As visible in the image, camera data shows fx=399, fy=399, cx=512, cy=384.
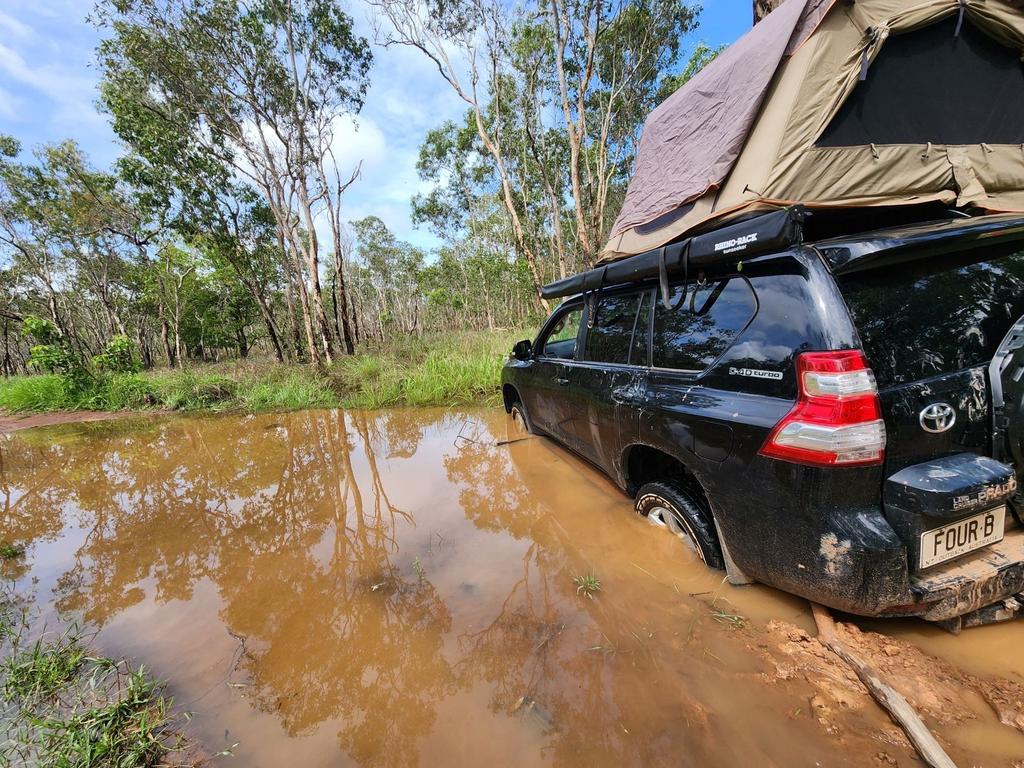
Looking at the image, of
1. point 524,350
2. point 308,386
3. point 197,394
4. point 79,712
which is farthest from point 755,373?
point 197,394

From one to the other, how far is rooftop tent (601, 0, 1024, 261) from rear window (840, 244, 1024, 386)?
73cm

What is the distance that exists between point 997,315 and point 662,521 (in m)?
1.67

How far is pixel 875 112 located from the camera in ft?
8.07

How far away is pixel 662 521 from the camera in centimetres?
236

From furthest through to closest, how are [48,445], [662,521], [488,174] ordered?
[488,174]
[48,445]
[662,521]

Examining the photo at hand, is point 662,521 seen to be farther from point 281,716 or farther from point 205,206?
point 205,206

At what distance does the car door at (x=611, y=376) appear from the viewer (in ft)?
7.77

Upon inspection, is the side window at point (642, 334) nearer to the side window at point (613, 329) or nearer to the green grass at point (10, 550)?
the side window at point (613, 329)

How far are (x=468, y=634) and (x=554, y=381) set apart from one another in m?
2.01

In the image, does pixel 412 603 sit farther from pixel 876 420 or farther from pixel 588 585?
pixel 876 420

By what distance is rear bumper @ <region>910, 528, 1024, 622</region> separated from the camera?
1.37 m

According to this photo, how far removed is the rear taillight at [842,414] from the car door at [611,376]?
34.7 inches

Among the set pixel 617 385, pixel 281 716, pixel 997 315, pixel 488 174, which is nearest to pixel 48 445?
pixel 281 716

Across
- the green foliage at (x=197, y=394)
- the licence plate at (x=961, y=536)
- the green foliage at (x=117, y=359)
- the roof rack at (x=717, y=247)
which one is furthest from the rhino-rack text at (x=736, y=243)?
the green foliage at (x=117, y=359)
